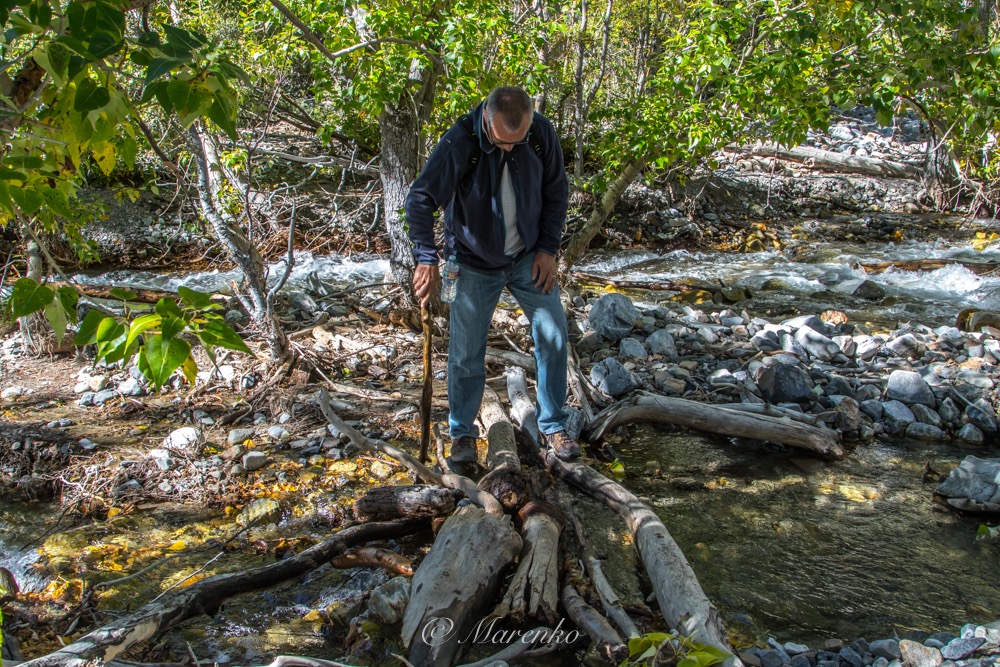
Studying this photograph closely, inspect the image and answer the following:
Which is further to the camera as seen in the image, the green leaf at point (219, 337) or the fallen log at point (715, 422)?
the fallen log at point (715, 422)

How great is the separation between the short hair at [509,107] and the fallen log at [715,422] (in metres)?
Result: 2.04

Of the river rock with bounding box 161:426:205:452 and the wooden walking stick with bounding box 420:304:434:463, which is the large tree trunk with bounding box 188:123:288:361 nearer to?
the river rock with bounding box 161:426:205:452

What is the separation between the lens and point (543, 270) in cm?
392

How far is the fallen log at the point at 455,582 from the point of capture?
105 inches

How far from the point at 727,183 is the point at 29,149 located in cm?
1325

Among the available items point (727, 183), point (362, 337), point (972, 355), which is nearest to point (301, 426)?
point (362, 337)

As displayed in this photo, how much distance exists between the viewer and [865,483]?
4.30m

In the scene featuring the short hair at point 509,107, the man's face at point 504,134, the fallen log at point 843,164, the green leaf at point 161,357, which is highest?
the short hair at point 509,107

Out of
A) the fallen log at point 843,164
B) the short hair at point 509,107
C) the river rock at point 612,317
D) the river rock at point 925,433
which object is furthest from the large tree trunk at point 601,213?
the fallen log at point 843,164

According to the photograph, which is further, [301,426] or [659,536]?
[301,426]

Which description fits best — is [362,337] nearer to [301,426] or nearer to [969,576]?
[301,426]

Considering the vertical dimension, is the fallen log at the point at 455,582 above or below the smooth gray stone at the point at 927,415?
above

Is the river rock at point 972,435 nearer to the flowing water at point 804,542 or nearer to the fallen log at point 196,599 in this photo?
the flowing water at point 804,542

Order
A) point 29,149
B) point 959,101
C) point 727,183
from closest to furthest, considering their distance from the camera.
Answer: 1. point 29,149
2. point 959,101
3. point 727,183
